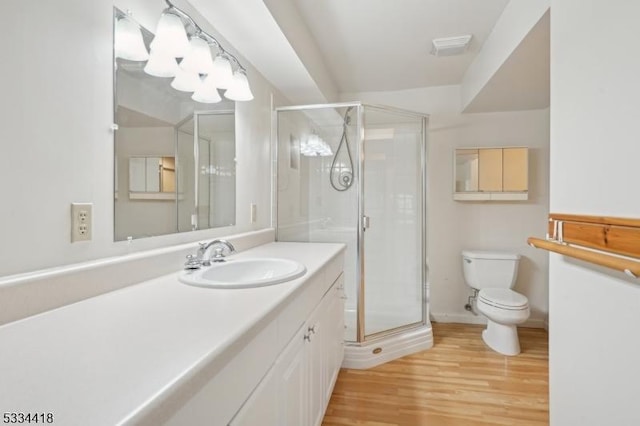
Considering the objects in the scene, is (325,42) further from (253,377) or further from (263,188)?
(253,377)

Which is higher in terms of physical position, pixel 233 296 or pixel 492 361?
pixel 233 296

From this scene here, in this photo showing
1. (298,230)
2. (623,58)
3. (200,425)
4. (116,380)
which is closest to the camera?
(116,380)

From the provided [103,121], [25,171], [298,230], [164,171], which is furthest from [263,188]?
[25,171]

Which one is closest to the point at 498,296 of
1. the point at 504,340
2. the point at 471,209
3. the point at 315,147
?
the point at 504,340

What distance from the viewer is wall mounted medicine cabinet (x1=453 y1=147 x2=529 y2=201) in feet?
9.50

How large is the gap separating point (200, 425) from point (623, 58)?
1446 millimetres

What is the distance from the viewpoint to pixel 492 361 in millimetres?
2408

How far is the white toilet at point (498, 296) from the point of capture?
2457 millimetres

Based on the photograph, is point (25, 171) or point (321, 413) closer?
point (25, 171)

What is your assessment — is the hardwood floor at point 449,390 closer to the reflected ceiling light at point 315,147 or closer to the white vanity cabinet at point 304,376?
the white vanity cabinet at point 304,376

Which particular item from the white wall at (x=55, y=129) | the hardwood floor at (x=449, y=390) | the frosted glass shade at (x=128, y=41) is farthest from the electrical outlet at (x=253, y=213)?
the hardwood floor at (x=449, y=390)

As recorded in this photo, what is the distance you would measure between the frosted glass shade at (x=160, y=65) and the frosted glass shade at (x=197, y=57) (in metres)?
0.07

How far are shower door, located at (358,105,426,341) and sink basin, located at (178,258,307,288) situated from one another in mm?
1264

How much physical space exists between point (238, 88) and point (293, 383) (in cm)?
143
